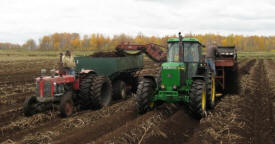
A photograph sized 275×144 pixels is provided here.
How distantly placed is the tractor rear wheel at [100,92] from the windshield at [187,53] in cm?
240

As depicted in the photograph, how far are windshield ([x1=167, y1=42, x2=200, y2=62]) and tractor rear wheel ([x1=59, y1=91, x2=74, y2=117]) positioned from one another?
330 centimetres

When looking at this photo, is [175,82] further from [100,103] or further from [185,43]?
[100,103]

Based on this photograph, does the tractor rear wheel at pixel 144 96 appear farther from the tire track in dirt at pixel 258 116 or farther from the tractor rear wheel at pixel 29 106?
the tractor rear wheel at pixel 29 106

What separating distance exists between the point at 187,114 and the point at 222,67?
4.55 metres

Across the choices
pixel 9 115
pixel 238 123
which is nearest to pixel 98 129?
pixel 9 115

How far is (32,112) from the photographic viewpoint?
335 inches

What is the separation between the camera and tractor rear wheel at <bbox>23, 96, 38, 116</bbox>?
834 centimetres

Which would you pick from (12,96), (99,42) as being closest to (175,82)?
(12,96)

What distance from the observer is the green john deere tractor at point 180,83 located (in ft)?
26.7

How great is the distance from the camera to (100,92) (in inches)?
372

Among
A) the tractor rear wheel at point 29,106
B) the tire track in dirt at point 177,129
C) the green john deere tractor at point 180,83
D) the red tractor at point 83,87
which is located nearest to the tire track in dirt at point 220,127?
the tire track in dirt at point 177,129

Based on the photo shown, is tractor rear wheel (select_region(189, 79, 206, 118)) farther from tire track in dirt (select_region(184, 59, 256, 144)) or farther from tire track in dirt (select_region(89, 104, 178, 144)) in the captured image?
tire track in dirt (select_region(89, 104, 178, 144))

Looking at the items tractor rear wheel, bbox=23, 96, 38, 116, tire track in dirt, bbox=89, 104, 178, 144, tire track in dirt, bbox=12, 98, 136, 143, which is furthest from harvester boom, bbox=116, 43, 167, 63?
tractor rear wheel, bbox=23, 96, 38, 116

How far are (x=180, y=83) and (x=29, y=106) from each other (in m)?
4.41
